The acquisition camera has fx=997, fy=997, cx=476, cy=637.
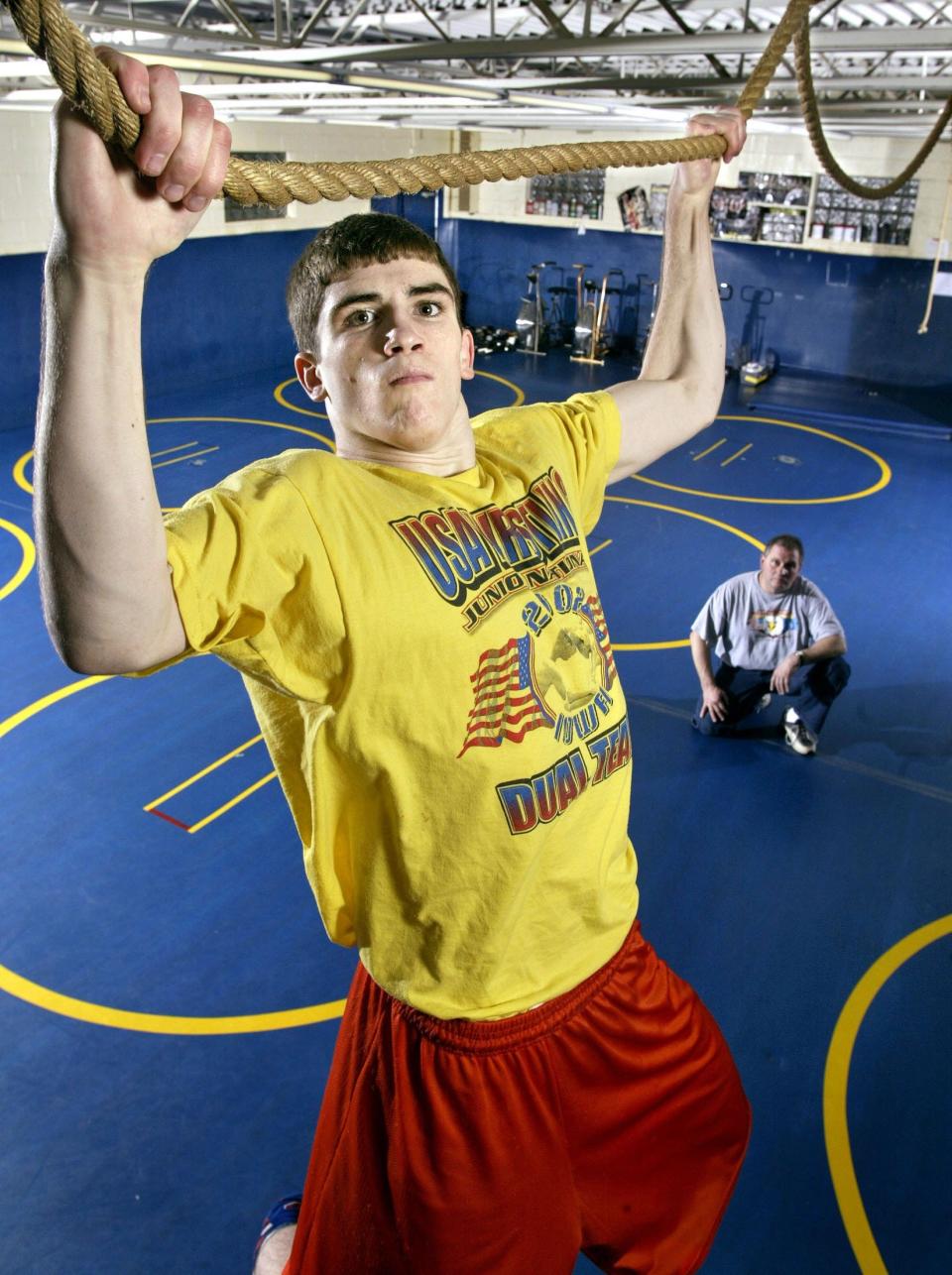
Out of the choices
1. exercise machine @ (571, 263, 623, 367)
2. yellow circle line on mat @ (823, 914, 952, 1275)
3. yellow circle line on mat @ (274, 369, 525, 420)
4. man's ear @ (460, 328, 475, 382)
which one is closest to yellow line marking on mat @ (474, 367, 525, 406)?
yellow circle line on mat @ (274, 369, 525, 420)

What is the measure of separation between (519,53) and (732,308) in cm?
1285

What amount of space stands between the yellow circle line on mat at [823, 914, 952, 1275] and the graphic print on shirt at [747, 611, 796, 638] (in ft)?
7.07

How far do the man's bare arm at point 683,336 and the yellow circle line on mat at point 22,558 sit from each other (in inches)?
271

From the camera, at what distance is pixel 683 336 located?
9.08 feet

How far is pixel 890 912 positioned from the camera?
524cm

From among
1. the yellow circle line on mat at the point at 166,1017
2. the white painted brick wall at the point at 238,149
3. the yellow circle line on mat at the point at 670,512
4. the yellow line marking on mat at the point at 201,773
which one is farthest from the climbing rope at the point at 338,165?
the white painted brick wall at the point at 238,149

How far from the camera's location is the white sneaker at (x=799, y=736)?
6.60 meters

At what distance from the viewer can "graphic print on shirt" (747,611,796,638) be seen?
6684 millimetres

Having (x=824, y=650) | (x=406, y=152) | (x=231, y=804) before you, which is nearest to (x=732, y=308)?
(x=406, y=152)

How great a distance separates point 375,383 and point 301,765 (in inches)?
30.2

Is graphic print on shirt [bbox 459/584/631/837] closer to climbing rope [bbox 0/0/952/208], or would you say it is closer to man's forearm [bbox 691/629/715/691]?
climbing rope [bbox 0/0/952/208]

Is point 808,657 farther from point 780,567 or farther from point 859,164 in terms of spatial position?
point 859,164

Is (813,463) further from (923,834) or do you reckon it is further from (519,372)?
(923,834)

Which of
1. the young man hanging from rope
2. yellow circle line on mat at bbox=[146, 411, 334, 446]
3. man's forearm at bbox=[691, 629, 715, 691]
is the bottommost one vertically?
yellow circle line on mat at bbox=[146, 411, 334, 446]
